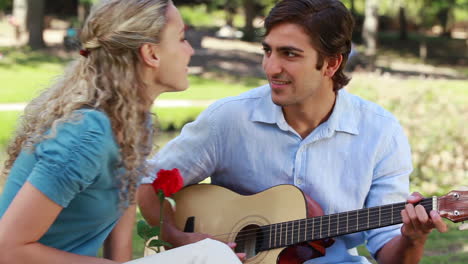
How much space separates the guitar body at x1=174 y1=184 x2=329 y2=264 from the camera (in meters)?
3.28

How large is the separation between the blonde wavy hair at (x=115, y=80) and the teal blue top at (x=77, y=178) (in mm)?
57

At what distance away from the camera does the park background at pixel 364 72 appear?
7.81 meters

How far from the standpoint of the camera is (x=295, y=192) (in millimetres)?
3260

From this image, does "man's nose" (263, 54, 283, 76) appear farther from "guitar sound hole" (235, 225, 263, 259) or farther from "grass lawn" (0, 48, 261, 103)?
"grass lawn" (0, 48, 261, 103)

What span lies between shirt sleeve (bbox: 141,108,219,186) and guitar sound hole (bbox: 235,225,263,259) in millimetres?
375

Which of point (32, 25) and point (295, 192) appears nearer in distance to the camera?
point (295, 192)

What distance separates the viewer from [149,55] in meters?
2.63

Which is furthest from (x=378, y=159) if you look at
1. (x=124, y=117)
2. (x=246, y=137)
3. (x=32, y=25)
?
(x=32, y=25)

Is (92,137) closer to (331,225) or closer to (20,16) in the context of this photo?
(331,225)

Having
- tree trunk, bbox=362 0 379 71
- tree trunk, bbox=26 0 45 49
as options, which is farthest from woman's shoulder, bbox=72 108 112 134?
tree trunk, bbox=362 0 379 71

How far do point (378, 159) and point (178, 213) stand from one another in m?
0.96

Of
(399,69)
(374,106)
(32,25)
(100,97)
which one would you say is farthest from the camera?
(399,69)

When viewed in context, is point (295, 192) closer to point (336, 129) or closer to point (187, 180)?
point (336, 129)

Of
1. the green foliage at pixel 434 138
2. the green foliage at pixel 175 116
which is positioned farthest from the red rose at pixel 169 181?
the green foliage at pixel 175 116
